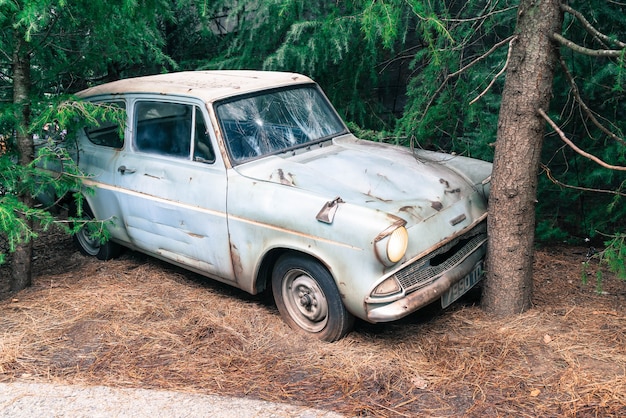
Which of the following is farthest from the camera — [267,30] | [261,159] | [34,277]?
[267,30]

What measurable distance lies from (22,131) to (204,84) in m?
1.55

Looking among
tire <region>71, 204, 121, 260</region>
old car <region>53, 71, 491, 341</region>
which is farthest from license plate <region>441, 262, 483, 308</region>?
tire <region>71, 204, 121, 260</region>

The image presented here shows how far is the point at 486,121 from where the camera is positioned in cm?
614

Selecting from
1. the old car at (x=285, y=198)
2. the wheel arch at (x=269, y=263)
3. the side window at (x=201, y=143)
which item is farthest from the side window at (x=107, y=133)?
the wheel arch at (x=269, y=263)

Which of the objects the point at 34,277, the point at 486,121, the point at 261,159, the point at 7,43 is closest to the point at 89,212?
the point at 34,277

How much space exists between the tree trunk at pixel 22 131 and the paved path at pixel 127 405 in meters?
1.68

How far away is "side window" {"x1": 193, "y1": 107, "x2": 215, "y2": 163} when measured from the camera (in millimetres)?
4742

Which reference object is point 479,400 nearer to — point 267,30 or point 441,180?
point 441,180

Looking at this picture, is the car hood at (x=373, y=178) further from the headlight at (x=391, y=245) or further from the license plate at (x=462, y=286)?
the license plate at (x=462, y=286)

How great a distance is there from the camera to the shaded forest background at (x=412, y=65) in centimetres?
512

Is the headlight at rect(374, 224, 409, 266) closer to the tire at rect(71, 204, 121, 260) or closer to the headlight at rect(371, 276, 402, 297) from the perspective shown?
the headlight at rect(371, 276, 402, 297)

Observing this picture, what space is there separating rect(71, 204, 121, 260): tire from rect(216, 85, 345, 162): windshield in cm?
202

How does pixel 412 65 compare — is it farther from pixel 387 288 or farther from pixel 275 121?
pixel 387 288

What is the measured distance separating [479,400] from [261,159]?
236 cm
